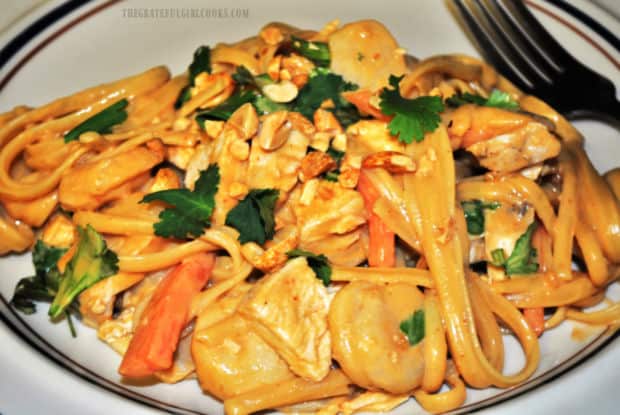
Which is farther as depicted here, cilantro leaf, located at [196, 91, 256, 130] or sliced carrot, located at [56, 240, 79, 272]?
cilantro leaf, located at [196, 91, 256, 130]

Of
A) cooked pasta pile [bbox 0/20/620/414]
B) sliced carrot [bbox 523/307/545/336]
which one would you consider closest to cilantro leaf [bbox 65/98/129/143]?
cooked pasta pile [bbox 0/20/620/414]

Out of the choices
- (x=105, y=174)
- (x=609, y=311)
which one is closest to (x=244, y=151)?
(x=105, y=174)

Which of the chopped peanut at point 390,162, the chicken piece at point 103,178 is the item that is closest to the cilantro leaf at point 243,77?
the chicken piece at point 103,178

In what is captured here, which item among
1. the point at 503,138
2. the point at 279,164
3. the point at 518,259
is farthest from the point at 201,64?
the point at 518,259

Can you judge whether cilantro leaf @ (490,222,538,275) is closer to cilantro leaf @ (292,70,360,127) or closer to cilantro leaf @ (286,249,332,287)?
cilantro leaf @ (286,249,332,287)

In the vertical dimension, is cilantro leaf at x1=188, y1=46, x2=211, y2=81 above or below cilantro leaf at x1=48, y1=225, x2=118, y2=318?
above
